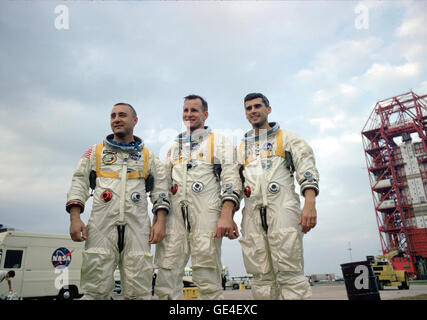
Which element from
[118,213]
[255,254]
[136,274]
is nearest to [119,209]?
[118,213]

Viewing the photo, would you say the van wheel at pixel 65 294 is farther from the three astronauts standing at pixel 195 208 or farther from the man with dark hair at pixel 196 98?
the man with dark hair at pixel 196 98

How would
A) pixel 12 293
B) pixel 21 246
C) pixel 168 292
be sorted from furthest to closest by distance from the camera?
pixel 21 246 < pixel 12 293 < pixel 168 292

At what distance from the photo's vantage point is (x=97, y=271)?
10.3 ft

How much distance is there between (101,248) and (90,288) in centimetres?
41

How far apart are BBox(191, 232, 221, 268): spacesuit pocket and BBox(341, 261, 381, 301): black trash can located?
3.53 meters

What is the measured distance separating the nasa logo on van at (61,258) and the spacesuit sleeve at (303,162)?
13.5 m

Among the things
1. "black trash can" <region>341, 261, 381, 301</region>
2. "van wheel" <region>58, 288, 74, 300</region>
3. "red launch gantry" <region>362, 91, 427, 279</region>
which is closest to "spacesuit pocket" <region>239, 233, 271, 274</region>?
"black trash can" <region>341, 261, 381, 301</region>

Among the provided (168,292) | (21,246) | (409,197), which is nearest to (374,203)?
(409,197)

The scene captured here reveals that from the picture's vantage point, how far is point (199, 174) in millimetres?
3793

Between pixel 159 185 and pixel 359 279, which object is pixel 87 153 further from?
pixel 359 279

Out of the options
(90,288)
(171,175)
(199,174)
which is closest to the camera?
(90,288)

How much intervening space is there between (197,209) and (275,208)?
922mm

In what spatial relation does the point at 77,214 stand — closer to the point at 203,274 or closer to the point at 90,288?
the point at 90,288

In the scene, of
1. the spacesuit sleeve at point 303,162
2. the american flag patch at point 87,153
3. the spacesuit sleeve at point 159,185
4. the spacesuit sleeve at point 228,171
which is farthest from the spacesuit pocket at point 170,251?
the spacesuit sleeve at point 303,162
